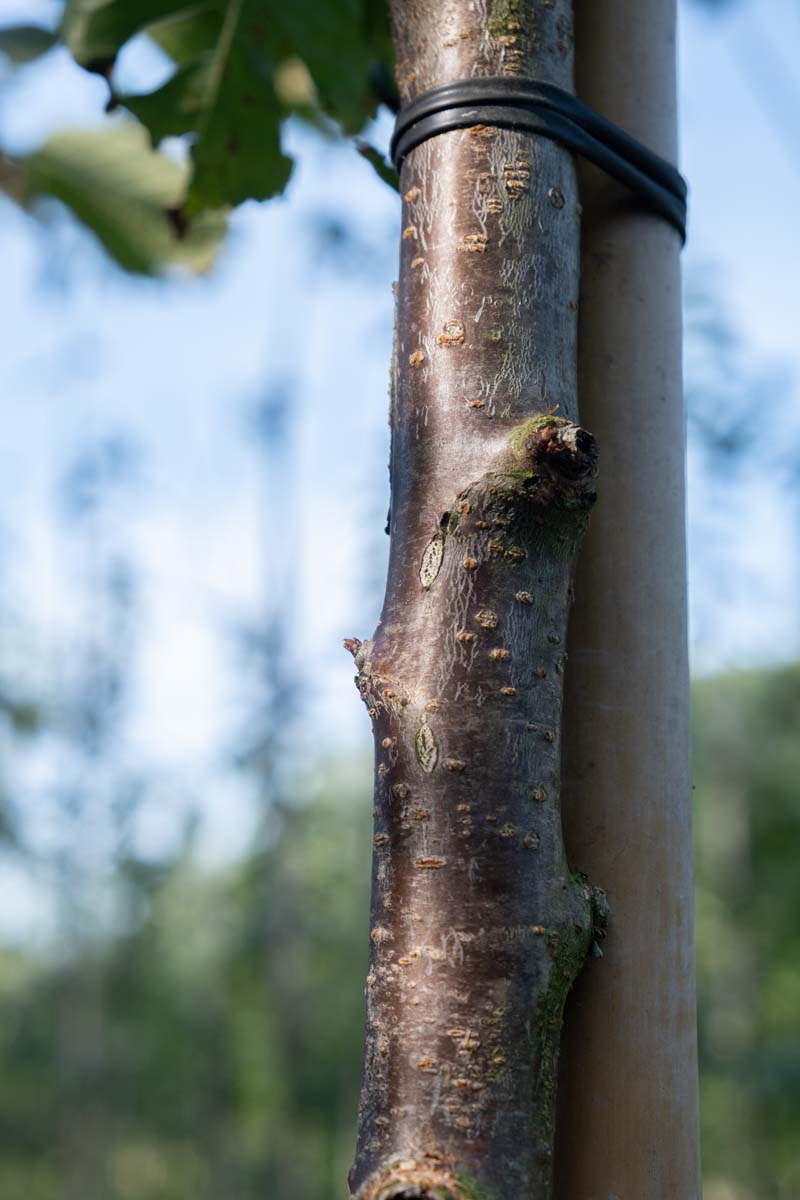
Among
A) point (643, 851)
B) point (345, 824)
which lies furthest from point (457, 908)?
point (345, 824)

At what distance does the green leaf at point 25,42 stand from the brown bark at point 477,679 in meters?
0.87


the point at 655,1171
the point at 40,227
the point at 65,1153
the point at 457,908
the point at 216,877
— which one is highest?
the point at 216,877

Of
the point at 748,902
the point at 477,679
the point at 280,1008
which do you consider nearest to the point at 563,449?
the point at 477,679

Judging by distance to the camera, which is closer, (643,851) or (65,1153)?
(643,851)

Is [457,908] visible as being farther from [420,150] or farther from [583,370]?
[420,150]

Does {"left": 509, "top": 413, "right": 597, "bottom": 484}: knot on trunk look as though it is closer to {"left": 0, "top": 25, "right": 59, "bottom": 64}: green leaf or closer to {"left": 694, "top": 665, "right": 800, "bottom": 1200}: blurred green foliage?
{"left": 0, "top": 25, "right": 59, "bottom": 64}: green leaf

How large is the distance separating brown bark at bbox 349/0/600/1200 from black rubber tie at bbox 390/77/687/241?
0.5 inches

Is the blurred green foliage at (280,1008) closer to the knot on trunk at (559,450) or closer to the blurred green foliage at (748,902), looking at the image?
the blurred green foliage at (748,902)

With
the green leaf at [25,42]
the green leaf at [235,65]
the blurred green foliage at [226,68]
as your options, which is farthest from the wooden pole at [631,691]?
the green leaf at [25,42]

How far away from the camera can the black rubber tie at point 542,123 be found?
0.75 m

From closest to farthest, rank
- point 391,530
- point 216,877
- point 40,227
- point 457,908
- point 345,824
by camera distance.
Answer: point 457,908 → point 391,530 → point 40,227 → point 345,824 → point 216,877

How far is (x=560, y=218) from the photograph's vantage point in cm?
75

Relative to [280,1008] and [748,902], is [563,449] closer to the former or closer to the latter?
[280,1008]

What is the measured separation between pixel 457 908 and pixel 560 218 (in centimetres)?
46
